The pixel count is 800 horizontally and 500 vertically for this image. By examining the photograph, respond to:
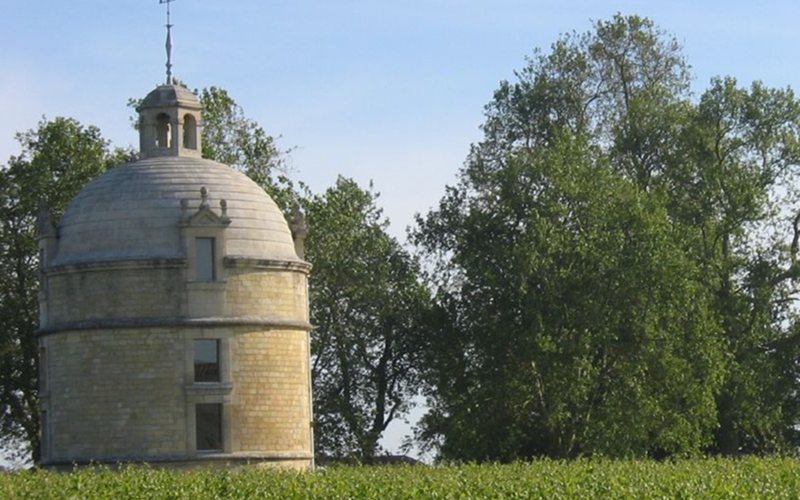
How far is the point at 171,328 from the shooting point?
5122 cm

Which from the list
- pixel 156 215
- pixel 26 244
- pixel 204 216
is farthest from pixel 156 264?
pixel 26 244

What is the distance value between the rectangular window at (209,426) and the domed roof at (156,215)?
13.8ft

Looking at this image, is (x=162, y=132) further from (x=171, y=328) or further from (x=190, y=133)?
(x=171, y=328)

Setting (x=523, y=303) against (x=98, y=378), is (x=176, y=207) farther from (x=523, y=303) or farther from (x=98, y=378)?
(x=523, y=303)

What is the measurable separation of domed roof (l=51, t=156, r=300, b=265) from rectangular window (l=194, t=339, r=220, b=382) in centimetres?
250

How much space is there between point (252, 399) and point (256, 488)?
14.3m

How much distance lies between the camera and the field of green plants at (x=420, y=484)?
36906mm

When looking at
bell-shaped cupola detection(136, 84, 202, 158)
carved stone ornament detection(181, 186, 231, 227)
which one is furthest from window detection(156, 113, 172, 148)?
carved stone ornament detection(181, 186, 231, 227)

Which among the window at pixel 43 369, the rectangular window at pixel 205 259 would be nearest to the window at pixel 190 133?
the rectangular window at pixel 205 259

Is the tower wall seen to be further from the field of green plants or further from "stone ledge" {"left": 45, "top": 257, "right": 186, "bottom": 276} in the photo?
the field of green plants

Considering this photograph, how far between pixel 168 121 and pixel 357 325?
15.6m

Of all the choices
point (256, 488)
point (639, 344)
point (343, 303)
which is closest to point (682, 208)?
point (639, 344)

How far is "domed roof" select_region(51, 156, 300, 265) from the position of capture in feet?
170

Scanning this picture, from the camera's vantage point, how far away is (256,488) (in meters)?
37.6
